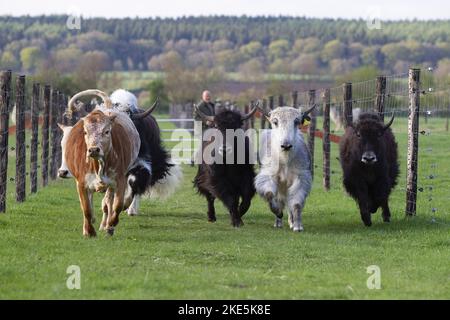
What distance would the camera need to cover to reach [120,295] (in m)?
8.13

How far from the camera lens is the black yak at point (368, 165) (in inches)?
535

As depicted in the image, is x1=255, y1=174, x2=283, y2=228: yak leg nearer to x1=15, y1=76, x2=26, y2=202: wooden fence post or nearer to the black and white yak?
the black and white yak

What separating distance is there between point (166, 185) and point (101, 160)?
434 centimetres

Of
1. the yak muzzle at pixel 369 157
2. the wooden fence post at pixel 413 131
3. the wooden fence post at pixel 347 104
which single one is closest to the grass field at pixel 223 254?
the wooden fence post at pixel 413 131

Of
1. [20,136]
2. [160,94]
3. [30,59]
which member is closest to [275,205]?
[20,136]

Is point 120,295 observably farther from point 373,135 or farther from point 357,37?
point 357,37

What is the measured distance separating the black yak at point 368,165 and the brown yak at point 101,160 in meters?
3.13

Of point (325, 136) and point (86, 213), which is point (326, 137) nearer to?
point (325, 136)

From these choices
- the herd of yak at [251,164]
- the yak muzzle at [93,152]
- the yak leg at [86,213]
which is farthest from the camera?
the herd of yak at [251,164]

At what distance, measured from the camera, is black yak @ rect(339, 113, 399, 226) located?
13.6 m

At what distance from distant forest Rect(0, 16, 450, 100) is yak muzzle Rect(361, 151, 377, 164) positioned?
272ft

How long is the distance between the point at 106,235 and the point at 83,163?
2.99 ft

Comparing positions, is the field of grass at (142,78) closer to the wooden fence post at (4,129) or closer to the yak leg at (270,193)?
the wooden fence post at (4,129)

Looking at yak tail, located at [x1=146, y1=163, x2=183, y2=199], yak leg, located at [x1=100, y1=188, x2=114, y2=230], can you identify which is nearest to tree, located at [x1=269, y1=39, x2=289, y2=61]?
yak tail, located at [x1=146, y1=163, x2=183, y2=199]
